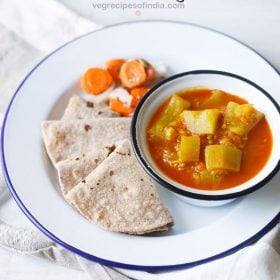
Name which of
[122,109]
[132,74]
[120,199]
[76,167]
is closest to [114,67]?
[132,74]

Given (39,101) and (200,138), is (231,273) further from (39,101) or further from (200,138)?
(39,101)

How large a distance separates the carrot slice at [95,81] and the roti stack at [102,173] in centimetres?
25

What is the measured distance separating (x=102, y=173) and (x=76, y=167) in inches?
8.3

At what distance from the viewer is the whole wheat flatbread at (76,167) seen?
4055 mm

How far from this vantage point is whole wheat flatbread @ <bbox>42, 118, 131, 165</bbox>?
4250 millimetres

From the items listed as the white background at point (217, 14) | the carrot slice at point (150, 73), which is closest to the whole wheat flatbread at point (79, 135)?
the carrot slice at point (150, 73)

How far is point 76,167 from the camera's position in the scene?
13.4ft

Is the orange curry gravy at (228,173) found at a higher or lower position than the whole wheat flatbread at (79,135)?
higher

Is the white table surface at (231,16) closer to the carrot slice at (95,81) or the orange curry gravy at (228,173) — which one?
the carrot slice at (95,81)

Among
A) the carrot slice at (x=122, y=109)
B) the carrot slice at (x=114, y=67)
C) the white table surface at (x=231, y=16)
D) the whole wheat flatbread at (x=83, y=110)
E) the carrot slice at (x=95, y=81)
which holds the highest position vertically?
the white table surface at (x=231, y=16)

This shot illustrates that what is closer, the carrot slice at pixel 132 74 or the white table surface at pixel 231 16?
the carrot slice at pixel 132 74

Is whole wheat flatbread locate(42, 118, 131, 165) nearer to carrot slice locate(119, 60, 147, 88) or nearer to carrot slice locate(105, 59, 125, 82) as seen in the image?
carrot slice locate(119, 60, 147, 88)

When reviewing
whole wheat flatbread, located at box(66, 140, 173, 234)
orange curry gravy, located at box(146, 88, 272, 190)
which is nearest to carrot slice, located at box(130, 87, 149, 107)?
orange curry gravy, located at box(146, 88, 272, 190)

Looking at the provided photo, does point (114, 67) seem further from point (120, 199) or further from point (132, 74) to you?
point (120, 199)
